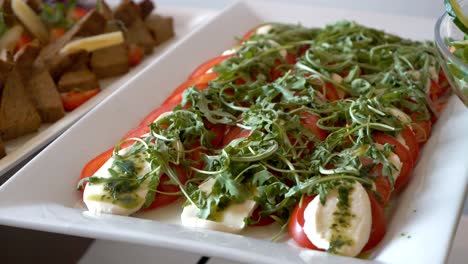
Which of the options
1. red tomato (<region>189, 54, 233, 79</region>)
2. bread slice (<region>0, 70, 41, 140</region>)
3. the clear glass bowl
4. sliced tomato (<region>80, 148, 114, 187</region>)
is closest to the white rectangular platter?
bread slice (<region>0, 70, 41, 140</region>)

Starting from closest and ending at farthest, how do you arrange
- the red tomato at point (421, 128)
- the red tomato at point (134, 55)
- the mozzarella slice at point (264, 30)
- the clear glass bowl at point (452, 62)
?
the clear glass bowl at point (452, 62) < the red tomato at point (421, 128) < the mozzarella slice at point (264, 30) < the red tomato at point (134, 55)

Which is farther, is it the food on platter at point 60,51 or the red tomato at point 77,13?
the red tomato at point 77,13

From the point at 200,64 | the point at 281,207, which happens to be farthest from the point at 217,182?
the point at 200,64

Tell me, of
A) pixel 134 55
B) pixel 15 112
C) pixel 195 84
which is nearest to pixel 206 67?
pixel 195 84

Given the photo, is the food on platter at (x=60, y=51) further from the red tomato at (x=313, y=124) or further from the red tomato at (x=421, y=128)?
the red tomato at (x=421, y=128)

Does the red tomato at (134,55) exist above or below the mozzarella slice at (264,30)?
above

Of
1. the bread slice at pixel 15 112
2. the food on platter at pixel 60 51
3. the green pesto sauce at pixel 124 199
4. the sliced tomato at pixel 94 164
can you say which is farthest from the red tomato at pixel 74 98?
the green pesto sauce at pixel 124 199

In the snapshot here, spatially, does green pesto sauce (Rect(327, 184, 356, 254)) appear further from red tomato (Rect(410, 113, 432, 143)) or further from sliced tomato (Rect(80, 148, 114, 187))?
sliced tomato (Rect(80, 148, 114, 187))

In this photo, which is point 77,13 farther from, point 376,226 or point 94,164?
point 376,226
